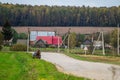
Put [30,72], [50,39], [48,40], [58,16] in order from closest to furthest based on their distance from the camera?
1. [30,72]
2. [50,39]
3. [48,40]
4. [58,16]

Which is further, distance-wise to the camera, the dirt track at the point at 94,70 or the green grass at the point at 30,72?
the dirt track at the point at 94,70

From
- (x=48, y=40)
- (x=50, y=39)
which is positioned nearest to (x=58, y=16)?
(x=48, y=40)

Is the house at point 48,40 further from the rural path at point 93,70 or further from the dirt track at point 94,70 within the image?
the dirt track at point 94,70

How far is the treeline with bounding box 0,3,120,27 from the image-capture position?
112944 mm

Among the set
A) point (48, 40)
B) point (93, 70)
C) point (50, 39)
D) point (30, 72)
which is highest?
point (50, 39)

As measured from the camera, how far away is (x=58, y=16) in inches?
4951

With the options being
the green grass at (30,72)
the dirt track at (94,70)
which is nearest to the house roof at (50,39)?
the dirt track at (94,70)

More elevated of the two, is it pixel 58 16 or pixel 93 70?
pixel 58 16

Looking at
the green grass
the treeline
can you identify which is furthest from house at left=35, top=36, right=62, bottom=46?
the green grass

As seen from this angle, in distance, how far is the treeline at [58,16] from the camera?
11294cm

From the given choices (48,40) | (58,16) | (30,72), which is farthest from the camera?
(58,16)

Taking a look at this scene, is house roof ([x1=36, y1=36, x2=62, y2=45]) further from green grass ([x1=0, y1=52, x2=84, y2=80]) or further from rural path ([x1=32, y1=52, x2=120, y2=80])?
green grass ([x1=0, y1=52, x2=84, y2=80])

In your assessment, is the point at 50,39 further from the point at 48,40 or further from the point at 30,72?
the point at 30,72

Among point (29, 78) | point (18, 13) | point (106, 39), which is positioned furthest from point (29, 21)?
point (29, 78)
